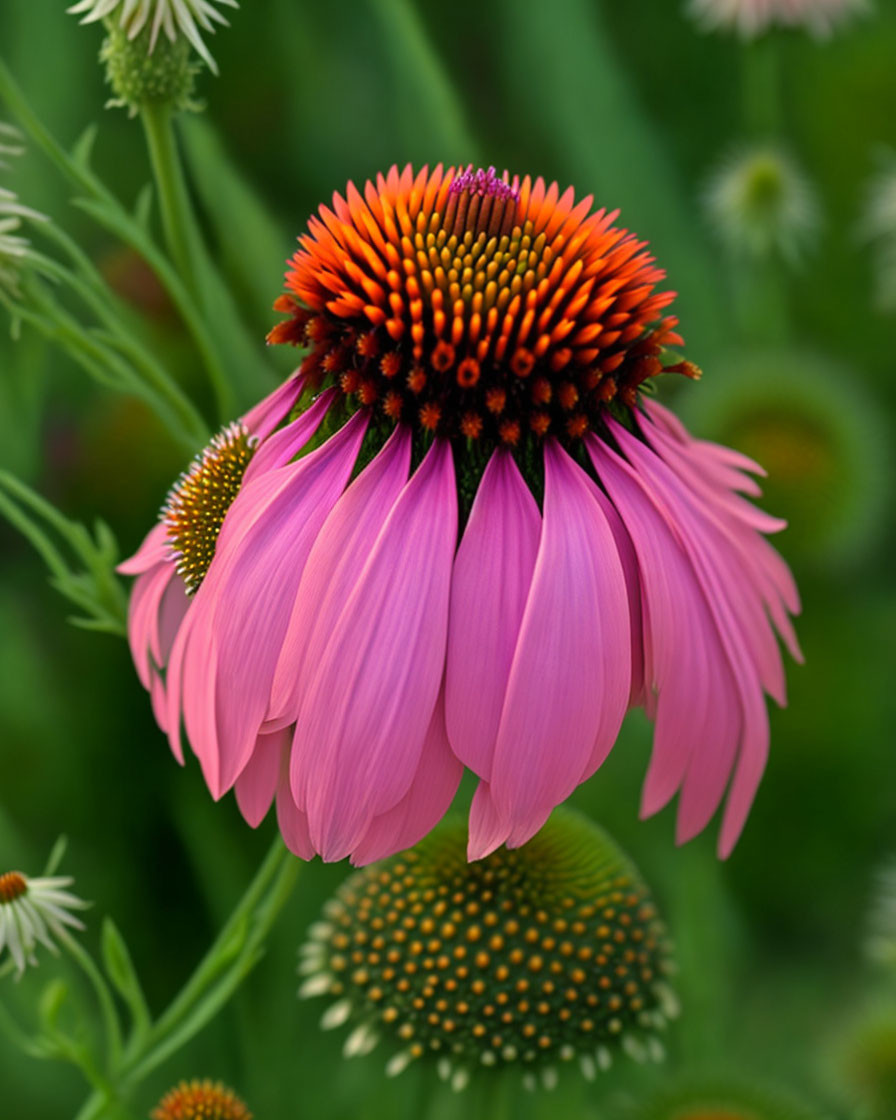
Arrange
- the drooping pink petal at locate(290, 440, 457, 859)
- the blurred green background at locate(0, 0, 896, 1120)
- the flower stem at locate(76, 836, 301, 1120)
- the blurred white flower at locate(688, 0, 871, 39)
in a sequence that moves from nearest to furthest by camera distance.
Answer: the drooping pink petal at locate(290, 440, 457, 859) → the flower stem at locate(76, 836, 301, 1120) → the blurred green background at locate(0, 0, 896, 1120) → the blurred white flower at locate(688, 0, 871, 39)

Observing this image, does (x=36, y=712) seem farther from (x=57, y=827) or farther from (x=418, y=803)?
(x=418, y=803)

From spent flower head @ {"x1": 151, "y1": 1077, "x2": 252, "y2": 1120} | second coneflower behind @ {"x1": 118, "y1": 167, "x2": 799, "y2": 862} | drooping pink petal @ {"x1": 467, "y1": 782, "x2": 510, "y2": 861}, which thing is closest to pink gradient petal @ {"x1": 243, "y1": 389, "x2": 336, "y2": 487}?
second coneflower behind @ {"x1": 118, "y1": 167, "x2": 799, "y2": 862}

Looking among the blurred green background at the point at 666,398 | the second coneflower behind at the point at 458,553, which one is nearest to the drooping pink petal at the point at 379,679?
the second coneflower behind at the point at 458,553

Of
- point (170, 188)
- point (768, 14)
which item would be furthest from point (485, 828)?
point (768, 14)

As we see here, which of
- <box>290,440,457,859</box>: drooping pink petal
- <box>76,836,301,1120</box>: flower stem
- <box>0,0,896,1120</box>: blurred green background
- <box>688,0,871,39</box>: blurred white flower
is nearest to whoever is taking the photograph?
<box>290,440,457,859</box>: drooping pink petal

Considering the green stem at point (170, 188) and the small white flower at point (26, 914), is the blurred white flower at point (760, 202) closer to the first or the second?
the green stem at point (170, 188)

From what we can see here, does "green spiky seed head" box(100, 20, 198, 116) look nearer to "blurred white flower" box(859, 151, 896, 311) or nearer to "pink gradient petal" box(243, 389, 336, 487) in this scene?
"pink gradient petal" box(243, 389, 336, 487)
